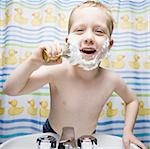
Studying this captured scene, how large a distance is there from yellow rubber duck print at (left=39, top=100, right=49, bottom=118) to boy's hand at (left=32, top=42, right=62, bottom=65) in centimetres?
38

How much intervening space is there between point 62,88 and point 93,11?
0.83 ft

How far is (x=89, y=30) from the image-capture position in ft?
2.51

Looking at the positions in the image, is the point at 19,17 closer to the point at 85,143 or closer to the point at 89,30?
the point at 89,30

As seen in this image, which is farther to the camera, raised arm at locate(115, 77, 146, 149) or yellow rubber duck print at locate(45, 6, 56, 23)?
yellow rubber duck print at locate(45, 6, 56, 23)

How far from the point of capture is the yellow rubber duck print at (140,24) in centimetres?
112

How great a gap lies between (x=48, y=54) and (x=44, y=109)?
0.44 meters

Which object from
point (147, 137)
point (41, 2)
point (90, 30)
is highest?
point (41, 2)

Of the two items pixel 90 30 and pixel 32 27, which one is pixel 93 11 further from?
pixel 32 27

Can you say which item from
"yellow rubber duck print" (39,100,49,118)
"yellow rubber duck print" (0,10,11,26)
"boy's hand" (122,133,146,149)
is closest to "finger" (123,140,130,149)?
"boy's hand" (122,133,146,149)

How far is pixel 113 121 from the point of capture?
1.11m

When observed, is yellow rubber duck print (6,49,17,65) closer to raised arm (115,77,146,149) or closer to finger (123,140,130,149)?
raised arm (115,77,146,149)

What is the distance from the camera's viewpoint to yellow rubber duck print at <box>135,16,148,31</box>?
3.67 ft

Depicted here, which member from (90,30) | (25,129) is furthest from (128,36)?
(25,129)

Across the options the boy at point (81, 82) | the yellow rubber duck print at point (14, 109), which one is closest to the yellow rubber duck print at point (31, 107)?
the yellow rubber duck print at point (14, 109)
